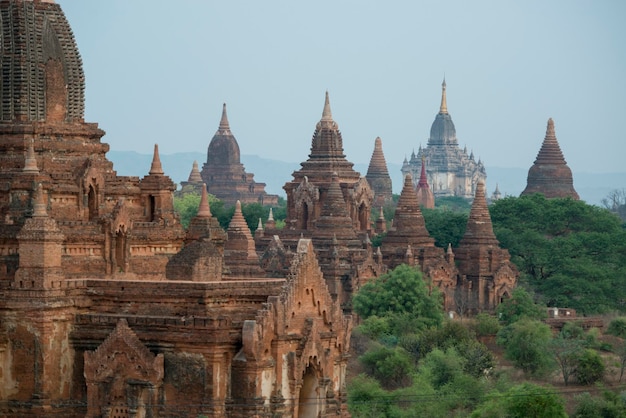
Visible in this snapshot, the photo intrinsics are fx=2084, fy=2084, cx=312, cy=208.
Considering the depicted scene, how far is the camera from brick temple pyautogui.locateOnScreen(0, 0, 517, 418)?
3988cm

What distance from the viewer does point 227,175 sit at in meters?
134

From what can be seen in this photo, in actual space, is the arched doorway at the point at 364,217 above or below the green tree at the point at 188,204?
below

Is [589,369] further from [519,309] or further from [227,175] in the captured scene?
[227,175]

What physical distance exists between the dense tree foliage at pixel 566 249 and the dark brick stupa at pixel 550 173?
1557 cm

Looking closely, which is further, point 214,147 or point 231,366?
point 214,147

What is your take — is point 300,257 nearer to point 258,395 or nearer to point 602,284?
point 258,395

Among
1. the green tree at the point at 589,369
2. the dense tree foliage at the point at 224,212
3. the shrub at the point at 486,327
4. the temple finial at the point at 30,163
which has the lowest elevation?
the green tree at the point at 589,369

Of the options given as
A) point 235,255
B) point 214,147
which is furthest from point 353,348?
point 214,147

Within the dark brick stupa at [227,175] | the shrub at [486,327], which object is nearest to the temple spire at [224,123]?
the dark brick stupa at [227,175]

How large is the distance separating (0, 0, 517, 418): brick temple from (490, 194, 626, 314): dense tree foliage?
32.4 m

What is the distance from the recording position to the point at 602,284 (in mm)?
79250

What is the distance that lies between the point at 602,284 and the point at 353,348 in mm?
21178

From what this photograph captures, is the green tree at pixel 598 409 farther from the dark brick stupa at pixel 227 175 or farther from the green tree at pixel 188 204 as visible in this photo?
the dark brick stupa at pixel 227 175

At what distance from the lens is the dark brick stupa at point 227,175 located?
132625 millimetres
